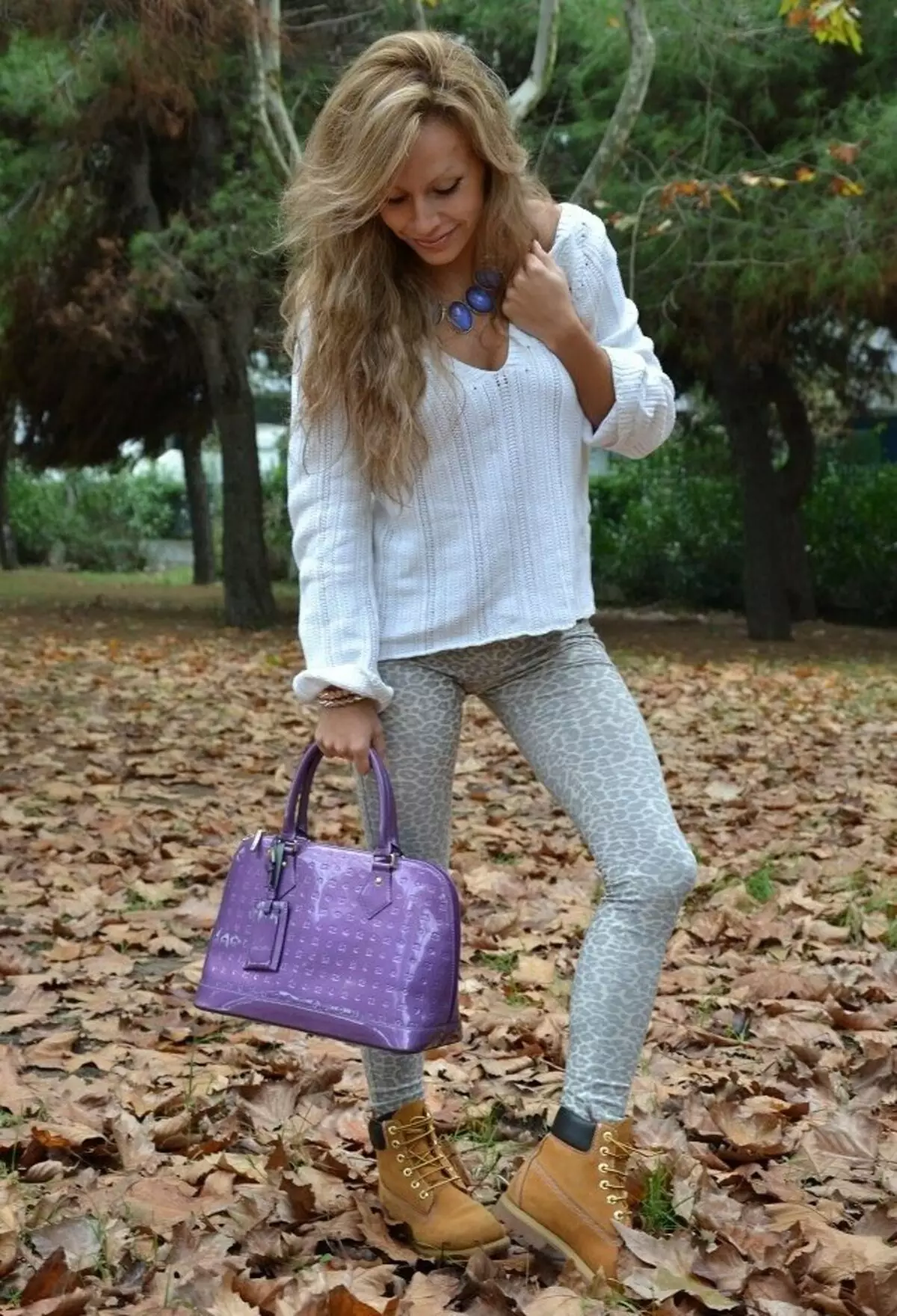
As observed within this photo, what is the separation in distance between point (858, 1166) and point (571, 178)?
43.8ft

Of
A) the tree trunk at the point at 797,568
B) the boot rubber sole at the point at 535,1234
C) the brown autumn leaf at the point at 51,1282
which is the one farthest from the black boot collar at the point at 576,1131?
the tree trunk at the point at 797,568

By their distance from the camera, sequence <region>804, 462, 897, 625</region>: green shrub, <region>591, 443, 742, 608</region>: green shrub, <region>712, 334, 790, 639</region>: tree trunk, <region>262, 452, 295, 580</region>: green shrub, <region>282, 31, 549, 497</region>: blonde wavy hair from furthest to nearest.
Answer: <region>262, 452, 295, 580</region>: green shrub, <region>591, 443, 742, 608</region>: green shrub, <region>804, 462, 897, 625</region>: green shrub, <region>712, 334, 790, 639</region>: tree trunk, <region>282, 31, 549, 497</region>: blonde wavy hair

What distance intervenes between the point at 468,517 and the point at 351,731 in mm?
392

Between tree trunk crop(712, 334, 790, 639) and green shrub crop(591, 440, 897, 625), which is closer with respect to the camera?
tree trunk crop(712, 334, 790, 639)

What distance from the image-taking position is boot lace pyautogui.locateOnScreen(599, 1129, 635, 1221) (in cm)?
265

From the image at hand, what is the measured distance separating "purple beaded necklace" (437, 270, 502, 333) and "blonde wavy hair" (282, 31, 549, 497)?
2 cm

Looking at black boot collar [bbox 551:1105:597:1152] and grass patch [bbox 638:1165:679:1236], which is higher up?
black boot collar [bbox 551:1105:597:1152]

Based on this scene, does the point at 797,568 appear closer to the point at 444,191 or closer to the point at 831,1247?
the point at 831,1247

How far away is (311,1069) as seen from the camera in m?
3.97

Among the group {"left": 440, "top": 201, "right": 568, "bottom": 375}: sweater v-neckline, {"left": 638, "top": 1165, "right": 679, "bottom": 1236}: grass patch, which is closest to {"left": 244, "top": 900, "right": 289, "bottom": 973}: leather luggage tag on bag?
{"left": 638, "top": 1165, "right": 679, "bottom": 1236}: grass patch

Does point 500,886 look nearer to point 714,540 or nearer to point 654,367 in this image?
point 654,367

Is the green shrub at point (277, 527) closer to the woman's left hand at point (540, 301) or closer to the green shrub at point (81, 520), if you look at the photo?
the green shrub at point (81, 520)

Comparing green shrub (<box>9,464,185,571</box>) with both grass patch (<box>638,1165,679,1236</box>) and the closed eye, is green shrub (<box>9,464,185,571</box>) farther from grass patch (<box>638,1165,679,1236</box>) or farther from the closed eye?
the closed eye

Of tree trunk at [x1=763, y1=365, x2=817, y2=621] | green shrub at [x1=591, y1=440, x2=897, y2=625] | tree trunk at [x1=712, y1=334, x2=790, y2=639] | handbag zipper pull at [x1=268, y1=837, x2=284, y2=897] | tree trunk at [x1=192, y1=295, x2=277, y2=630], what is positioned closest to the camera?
handbag zipper pull at [x1=268, y1=837, x2=284, y2=897]
